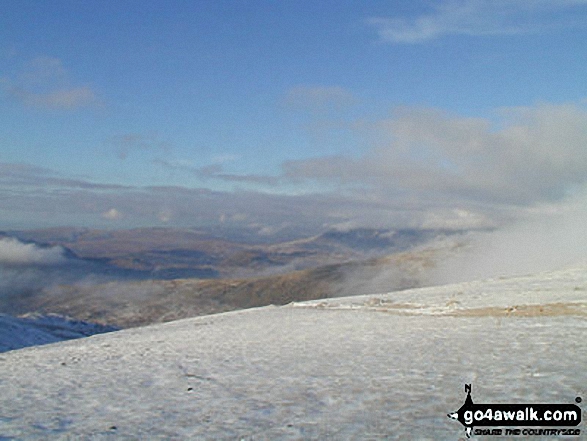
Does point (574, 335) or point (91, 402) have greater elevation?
point (574, 335)

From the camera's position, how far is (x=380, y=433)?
10.5m

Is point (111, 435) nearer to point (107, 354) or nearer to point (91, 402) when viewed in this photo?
point (91, 402)

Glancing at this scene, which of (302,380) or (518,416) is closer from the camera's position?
(518,416)

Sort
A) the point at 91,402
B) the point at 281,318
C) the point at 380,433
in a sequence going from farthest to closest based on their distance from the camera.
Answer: the point at 281,318, the point at 91,402, the point at 380,433

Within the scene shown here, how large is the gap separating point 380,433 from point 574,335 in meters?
14.4

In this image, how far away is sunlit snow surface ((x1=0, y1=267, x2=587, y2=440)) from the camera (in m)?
11.4

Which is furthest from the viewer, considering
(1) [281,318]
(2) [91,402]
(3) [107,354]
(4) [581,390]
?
(1) [281,318]

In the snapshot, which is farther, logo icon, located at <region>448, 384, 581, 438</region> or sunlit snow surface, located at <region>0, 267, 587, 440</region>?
sunlit snow surface, located at <region>0, 267, 587, 440</region>

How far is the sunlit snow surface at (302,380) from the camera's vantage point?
11422mm

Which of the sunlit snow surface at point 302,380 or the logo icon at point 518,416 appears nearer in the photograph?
the logo icon at point 518,416

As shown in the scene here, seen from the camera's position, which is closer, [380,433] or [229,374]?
[380,433]

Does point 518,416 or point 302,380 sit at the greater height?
point 302,380

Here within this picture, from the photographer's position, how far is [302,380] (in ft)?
51.4

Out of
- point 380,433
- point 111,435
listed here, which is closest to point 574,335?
point 380,433
